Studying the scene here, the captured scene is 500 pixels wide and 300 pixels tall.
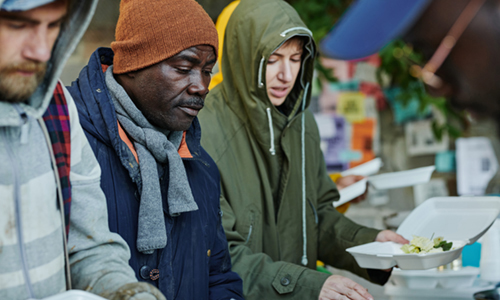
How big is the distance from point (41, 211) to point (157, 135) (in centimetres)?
50

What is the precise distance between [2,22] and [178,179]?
0.63 metres

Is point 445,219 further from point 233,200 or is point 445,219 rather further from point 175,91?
point 175,91

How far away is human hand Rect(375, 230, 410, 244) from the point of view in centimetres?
187

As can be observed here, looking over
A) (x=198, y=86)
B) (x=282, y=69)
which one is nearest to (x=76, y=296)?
(x=198, y=86)

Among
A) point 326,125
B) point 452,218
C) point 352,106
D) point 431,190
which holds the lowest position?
point 431,190

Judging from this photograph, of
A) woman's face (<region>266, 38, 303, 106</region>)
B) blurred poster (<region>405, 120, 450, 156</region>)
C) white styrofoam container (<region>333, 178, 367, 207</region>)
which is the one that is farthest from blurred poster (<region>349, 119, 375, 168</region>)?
woman's face (<region>266, 38, 303, 106</region>)

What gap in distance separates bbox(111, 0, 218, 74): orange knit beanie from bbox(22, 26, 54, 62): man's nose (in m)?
0.53

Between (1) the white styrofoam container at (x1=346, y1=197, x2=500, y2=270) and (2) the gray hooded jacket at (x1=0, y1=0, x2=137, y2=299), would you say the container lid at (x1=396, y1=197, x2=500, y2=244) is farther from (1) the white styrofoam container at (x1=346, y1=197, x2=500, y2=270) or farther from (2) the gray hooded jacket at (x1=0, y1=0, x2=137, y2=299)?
(2) the gray hooded jacket at (x1=0, y1=0, x2=137, y2=299)

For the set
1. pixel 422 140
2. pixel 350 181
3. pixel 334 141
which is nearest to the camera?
pixel 350 181

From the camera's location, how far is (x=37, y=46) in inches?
30.8

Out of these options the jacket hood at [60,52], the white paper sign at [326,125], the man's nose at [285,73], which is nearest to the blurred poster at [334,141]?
the white paper sign at [326,125]

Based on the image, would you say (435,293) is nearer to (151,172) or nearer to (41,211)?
(151,172)

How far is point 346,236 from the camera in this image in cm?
204

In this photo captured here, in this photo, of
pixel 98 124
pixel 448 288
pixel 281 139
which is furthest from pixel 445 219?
pixel 98 124
